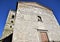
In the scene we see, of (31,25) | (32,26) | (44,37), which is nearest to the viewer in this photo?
(44,37)

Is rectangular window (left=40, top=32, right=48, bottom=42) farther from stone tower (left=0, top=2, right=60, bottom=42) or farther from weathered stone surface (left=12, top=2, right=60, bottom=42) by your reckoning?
weathered stone surface (left=12, top=2, right=60, bottom=42)

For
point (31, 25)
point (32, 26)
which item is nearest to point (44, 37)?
point (32, 26)

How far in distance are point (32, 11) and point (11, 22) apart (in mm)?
8724

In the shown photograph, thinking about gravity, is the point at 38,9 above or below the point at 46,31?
above

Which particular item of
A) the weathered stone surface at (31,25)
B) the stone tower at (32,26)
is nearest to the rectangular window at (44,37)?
the stone tower at (32,26)

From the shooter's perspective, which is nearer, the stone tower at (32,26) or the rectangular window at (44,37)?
the stone tower at (32,26)

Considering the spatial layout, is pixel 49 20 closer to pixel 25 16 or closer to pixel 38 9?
pixel 38 9

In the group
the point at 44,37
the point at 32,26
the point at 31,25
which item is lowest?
the point at 44,37

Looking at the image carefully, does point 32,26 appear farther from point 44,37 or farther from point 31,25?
point 44,37

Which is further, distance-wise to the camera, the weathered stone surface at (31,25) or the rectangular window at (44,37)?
the rectangular window at (44,37)

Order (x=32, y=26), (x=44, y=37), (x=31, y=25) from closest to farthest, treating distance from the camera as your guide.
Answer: (x=44, y=37) → (x=32, y=26) → (x=31, y=25)

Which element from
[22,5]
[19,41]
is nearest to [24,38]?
[19,41]

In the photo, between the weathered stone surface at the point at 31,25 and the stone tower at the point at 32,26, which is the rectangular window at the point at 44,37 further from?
the weathered stone surface at the point at 31,25

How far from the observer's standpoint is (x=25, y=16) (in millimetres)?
11266
